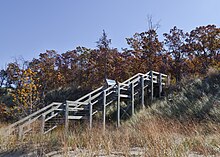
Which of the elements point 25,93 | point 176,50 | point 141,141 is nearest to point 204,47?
point 176,50

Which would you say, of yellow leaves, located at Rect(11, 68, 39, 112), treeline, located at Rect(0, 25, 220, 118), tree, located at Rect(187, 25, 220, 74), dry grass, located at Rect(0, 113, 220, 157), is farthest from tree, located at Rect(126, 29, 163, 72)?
dry grass, located at Rect(0, 113, 220, 157)

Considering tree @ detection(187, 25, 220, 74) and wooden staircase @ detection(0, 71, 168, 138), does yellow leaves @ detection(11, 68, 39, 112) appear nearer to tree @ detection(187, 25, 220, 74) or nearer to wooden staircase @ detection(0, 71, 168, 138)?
wooden staircase @ detection(0, 71, 168, 138)

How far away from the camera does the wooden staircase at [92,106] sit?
10.1 meters

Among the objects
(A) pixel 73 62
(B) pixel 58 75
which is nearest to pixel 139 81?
(B) pixel 58 75

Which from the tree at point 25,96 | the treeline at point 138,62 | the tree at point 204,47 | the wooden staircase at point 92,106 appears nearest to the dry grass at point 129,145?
the wooden staircase at point 92,106

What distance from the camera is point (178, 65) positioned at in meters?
22.4

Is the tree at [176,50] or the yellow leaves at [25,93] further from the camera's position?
the tree at [176,50]

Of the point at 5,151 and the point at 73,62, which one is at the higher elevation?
the point at 73,62

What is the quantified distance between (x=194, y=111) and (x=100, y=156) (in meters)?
7.83

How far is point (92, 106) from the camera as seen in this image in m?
14.2

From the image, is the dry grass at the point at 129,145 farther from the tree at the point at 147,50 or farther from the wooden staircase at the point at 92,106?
the tree at the point at 147,50

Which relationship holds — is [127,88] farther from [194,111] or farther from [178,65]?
[178,65]

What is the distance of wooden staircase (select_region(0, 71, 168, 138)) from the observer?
398 inches

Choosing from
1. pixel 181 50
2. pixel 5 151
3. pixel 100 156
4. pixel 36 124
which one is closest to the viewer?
pixel 100 156
